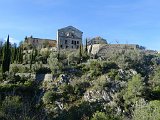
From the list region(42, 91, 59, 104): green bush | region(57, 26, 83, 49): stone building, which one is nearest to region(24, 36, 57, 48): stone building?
region(57, 26, 83, 49): stone building

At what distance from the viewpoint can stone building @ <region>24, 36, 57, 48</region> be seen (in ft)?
332

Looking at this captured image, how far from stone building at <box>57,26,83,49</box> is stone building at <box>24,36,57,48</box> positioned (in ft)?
16.1

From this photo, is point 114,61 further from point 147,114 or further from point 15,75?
point 147,114

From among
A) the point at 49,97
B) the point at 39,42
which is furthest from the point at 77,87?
the point at 39,42

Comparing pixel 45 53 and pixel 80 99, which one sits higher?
pixel 45 53

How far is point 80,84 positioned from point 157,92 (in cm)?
1344

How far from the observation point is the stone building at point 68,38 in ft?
320

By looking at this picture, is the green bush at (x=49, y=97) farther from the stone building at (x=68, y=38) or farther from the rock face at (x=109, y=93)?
the stone building at (x=68, y=38)

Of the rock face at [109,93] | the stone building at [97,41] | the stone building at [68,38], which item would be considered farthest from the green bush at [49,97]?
the stone building at [97,41]

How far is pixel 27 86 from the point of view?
60.8 m

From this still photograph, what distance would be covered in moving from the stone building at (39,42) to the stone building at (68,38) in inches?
194

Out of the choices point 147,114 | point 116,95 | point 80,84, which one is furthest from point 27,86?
point 147,114

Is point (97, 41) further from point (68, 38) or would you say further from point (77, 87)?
point (77, 87)

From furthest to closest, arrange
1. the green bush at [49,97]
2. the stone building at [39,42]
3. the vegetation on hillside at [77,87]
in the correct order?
the stone building at [39,42], the green bush at [49,97], the vegetation on hillside at [77,87]
